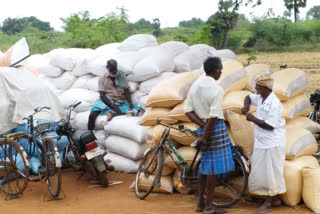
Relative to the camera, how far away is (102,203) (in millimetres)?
5203

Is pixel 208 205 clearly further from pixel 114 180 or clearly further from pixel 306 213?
pixel 114 180

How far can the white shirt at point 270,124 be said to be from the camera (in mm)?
4258

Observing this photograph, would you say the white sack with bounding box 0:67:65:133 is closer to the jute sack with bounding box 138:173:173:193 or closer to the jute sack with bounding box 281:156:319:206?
the jute sack with bounding box 138:173:173:193

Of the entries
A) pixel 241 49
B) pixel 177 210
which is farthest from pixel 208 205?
pixel 241 49

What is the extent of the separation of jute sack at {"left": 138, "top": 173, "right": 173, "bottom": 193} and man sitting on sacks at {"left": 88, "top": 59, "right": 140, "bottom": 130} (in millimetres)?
1658

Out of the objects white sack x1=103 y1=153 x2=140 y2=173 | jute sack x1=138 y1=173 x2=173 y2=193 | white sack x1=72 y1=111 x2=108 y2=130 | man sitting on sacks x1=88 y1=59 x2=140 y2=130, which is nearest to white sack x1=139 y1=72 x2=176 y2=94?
man sitting on sacks x1=88 y1=59 x2=140 y2=130

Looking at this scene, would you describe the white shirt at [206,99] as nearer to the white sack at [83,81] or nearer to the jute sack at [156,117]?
the jute sack at [156,117]

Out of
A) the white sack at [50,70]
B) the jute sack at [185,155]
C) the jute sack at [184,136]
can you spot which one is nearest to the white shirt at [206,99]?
the jute sack at [184,136]

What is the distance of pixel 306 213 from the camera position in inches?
173

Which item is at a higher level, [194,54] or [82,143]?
[194,54]

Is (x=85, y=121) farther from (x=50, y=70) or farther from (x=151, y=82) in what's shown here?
(x=50, y=70)

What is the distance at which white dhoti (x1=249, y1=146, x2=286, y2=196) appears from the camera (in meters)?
4.37

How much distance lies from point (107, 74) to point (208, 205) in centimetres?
312

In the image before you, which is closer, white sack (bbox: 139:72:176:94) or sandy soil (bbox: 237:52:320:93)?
white sack (bbox: 139:72:176:94)
